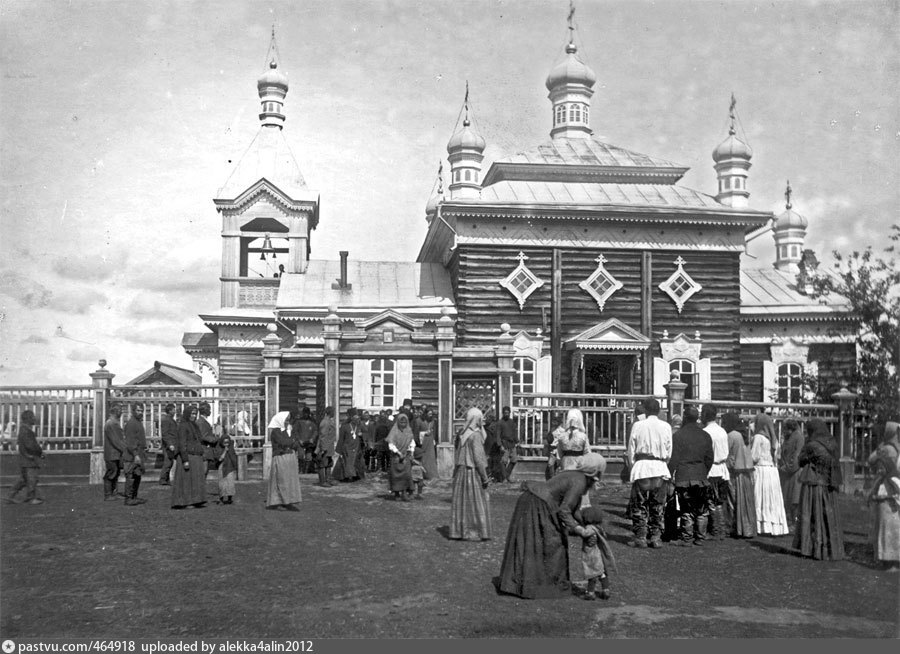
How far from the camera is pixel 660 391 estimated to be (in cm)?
2508

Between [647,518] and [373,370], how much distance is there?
11364mm

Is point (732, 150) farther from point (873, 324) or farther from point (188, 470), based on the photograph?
point (188, 470)

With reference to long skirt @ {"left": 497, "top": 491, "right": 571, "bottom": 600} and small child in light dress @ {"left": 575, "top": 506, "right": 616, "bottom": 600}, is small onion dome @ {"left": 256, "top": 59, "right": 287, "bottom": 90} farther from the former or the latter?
small child in light dress @ {"left": 575, "top": 506, "right": 616, "bottom": 600}

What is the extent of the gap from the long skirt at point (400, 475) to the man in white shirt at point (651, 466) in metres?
4.87

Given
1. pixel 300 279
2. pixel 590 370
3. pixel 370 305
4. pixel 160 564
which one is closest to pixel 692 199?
pixel 590 370

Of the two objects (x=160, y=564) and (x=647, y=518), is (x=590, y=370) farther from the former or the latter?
(x=160, y=564)

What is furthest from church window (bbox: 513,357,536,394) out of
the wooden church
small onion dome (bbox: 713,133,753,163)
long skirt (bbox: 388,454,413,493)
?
long skirt (bbox: 388,454,413,493)

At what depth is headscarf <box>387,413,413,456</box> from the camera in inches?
619

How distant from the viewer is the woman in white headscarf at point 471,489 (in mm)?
11141

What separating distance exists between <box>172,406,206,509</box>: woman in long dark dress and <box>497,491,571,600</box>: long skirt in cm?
712

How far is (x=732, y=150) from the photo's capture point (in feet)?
91.3

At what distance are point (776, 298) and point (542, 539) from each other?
2257 cm

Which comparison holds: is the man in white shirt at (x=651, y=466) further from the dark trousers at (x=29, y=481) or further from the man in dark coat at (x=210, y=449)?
the dark trousers at (x=29, y=481)

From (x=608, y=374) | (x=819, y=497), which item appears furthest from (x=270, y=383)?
(x=608, y=374)
